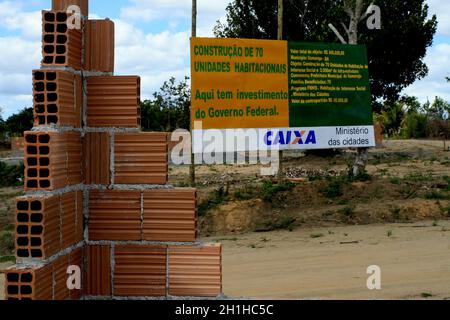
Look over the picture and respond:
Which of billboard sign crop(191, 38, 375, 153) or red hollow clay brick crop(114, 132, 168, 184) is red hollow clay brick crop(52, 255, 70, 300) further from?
billboard sign crop(191, 38, 375, 153)

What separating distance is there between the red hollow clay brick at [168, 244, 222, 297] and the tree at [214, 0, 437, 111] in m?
21.8

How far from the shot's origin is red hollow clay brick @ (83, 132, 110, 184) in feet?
17.1

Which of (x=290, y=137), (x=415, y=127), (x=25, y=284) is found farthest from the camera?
(x=415, y=127)

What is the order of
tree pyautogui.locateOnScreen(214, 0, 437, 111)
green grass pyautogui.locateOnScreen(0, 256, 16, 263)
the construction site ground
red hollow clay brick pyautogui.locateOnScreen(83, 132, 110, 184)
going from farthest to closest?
tree pyautogui.locateOnScreen(214, 0, 437, 111) < green grass pyautogui.locateOnScreen(0, 256, 16, 263) < the construction site ground < red hollow clay brick pyautogui.locateOnScreen(83, 132, 110, 184)

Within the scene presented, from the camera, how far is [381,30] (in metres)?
26.3

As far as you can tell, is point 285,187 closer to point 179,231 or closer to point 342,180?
point 342,180

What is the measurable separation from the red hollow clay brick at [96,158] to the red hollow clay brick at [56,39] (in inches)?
25.4

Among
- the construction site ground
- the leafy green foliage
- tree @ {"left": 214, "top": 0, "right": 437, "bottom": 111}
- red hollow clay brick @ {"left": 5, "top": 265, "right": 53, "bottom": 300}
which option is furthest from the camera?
the leafy green foliage

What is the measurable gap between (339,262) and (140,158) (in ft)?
19.9

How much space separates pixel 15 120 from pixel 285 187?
37831mm

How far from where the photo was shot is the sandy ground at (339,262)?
8.39 m

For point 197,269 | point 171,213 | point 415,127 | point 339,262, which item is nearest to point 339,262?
point 339,262

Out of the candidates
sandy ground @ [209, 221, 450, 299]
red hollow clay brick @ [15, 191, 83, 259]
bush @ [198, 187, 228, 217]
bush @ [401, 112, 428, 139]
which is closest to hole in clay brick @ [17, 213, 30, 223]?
red hollow clay brick @ [15, 191, 83, 259]

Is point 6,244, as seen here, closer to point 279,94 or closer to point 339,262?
point 279,94
